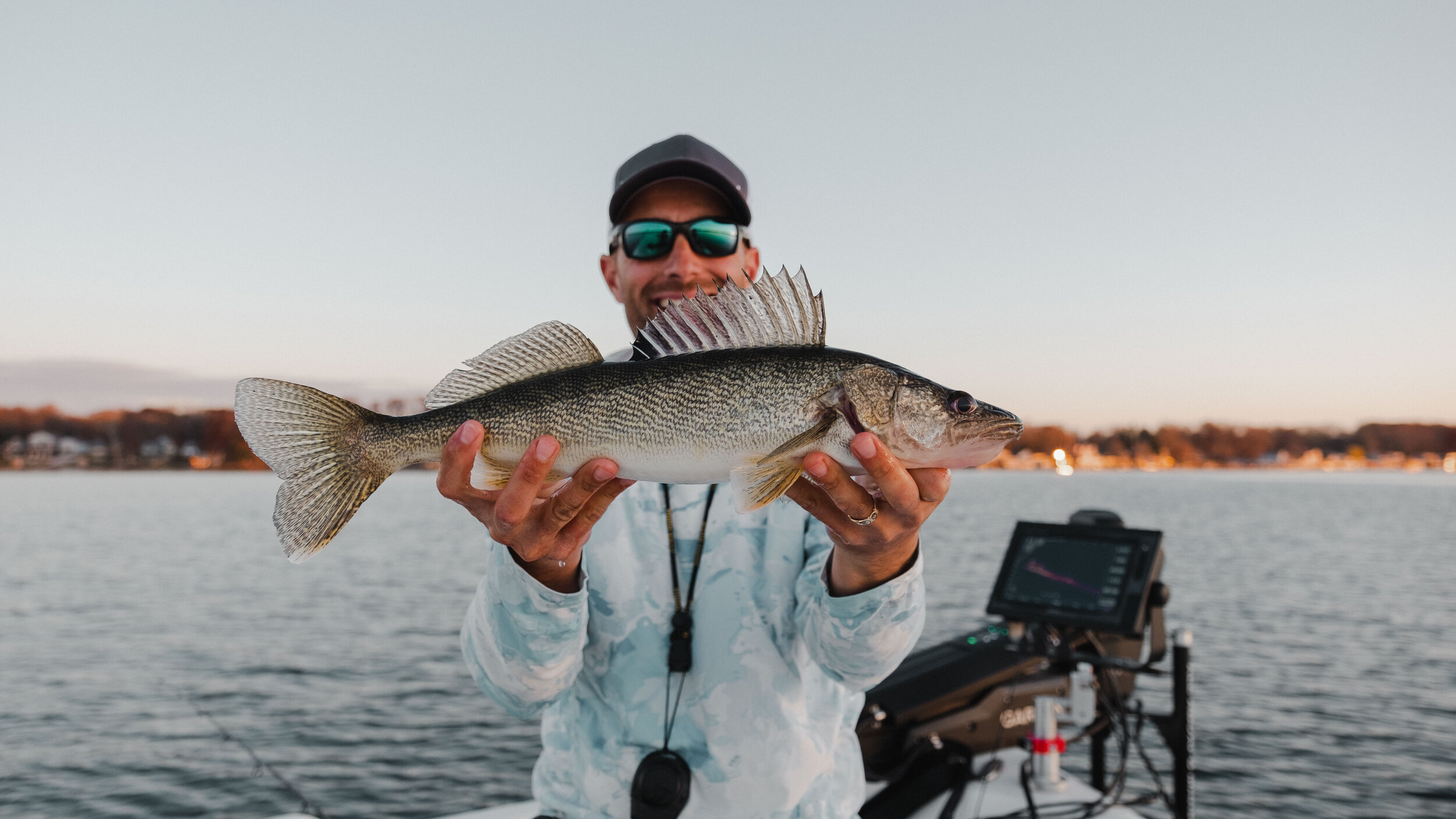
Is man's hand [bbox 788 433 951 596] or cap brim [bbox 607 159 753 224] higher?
cap brim [bbox 607 159 753 224]

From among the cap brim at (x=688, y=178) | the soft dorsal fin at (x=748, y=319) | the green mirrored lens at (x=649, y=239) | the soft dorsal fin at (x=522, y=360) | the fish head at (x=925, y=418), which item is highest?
the cap brim at (x=688, y=178)

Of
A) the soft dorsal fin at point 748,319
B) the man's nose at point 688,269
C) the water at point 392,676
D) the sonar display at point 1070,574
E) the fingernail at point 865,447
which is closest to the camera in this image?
the fingernail at point 865,447

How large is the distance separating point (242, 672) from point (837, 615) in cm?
1901

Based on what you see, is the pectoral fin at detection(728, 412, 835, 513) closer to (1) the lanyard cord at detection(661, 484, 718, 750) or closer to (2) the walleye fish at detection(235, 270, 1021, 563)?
(2) the walleye fish at detection(235, 270, 1021, 563)

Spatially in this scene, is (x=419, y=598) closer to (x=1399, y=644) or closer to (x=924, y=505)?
(x=924, y=505)

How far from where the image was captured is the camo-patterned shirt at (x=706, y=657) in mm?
2943

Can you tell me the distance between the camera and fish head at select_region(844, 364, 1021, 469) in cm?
249

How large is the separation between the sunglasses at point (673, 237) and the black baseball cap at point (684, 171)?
0.48 ft

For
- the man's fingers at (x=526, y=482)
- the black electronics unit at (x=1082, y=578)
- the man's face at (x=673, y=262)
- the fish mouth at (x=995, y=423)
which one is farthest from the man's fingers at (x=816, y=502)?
the black electronics unit at (x=1082, y=578)

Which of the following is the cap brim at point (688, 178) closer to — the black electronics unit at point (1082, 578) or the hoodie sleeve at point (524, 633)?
the hoodie sleeve at point (524, 633)

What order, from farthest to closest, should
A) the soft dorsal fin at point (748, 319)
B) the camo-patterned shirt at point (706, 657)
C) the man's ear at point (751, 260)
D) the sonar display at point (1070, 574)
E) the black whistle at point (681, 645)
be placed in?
the sonar display at point (1070, 574) < the man's ear at point (751, 260) < the black whistle at point (681, 645) < the camo-patterned shirt at point (706, 657) < the soft dorsal fin at point (748, 319)

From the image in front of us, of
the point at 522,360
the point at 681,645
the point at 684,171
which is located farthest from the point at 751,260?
the point at 681,645

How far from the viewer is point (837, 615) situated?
287 cm

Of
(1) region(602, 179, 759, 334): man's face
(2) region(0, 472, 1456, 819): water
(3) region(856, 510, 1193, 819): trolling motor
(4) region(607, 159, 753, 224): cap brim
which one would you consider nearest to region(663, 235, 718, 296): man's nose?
(1) region(602, 179, 759, 334): man's face
